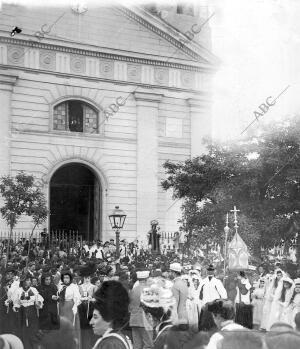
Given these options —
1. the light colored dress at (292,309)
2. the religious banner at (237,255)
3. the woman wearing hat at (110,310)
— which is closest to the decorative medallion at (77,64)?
the religious banner at (237,255)

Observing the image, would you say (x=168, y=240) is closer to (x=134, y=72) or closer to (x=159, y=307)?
(x=134, y=72)

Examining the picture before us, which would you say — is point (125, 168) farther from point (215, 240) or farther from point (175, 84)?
point (215, 240)

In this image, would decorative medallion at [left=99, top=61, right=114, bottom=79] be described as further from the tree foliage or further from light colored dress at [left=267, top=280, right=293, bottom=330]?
light colored dress at [left=267, top=280, right=293, bottom=330]

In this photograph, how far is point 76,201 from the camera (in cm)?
3719

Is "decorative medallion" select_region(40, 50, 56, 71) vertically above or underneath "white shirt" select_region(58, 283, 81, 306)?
above

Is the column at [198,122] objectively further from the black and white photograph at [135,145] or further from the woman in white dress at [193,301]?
the woman in white dress at [193,301]

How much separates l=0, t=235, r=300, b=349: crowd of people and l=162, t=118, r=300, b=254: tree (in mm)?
3783

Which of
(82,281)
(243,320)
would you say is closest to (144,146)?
(82,281)

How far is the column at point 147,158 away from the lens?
36500 millimetres

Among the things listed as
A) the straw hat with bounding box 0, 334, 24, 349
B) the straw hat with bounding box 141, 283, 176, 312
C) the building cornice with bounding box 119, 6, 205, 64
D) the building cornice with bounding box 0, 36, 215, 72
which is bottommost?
the straw hat with bounding box 0, 334, 24, 349

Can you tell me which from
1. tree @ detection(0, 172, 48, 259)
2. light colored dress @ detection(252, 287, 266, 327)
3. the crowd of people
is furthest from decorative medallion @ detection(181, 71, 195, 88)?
light colored dress @ detection(252, 287, 266, 327)

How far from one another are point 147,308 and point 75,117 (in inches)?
1202

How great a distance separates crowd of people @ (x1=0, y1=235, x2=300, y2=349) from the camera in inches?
199

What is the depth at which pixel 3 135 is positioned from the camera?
33.8 meters
